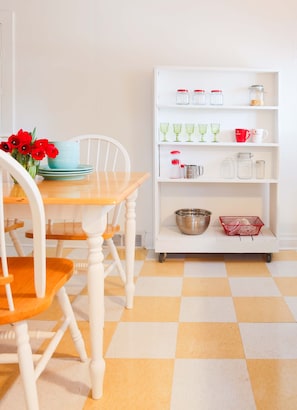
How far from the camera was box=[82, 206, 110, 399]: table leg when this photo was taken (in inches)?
57.4

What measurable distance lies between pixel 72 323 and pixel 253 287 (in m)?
1.39

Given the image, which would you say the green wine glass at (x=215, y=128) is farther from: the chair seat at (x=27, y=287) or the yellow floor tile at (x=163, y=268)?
the chair seat at (x=27, y=287)

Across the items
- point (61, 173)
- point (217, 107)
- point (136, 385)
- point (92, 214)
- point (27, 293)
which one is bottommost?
point (136, 385)

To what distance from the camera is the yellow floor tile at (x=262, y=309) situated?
228 centimetres

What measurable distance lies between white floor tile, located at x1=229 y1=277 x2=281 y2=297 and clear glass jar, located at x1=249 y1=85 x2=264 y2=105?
140 centimetres

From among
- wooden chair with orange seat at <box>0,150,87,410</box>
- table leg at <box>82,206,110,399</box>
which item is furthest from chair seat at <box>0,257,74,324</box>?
table leg at <box>82,206,110,399</box>

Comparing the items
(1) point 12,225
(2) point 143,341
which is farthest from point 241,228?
(1) point 12,225

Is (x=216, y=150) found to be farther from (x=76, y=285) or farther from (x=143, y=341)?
(x=143, y=341)

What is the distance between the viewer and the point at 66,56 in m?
3.66

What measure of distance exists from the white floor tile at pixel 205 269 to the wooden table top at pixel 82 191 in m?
1.21

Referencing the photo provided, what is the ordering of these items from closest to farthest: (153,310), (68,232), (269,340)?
(269,340)
(68,232)
(153,310)

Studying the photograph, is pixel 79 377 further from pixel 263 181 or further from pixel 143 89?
pixel 143 89

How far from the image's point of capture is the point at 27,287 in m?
1.42

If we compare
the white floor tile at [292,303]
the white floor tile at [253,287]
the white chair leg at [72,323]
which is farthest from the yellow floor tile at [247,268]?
the white chair leg at [72,323]
